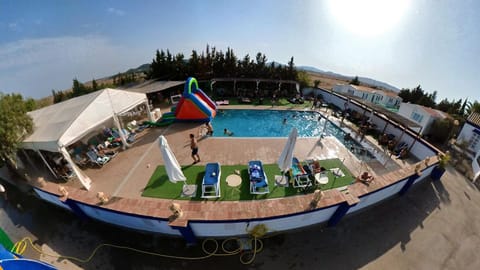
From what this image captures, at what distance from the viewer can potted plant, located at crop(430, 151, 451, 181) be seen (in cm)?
961

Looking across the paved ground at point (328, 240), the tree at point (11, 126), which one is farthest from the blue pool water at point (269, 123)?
the tree at point (11, 126)

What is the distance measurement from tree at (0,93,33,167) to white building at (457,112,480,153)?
2812 cm

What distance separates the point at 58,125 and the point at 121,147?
370 cm

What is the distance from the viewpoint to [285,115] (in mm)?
19641

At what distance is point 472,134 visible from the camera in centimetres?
1334

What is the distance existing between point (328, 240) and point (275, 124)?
11698 millimetres

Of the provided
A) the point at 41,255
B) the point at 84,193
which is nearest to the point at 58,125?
the point at 84,193

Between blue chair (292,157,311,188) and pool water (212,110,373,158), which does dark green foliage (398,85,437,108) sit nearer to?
pool water (212,110,373,158)

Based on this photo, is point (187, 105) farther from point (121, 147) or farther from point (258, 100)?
point (258, 100)

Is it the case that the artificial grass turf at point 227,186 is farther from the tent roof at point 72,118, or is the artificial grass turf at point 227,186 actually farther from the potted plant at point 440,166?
the potted plant at point 440,166

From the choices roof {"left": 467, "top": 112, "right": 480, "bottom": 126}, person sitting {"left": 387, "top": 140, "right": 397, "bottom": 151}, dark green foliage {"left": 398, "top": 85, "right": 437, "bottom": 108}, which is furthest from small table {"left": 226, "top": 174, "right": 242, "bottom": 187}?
dark green foliage {"left": 398, "top": 85, "right": 437, "bottom": 108}

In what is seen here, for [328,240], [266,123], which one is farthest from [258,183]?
[266,123]

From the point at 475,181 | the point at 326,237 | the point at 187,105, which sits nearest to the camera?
the point at 326,237

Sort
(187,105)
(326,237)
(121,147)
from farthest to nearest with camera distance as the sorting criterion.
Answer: (187,105) → (121,147) → (326,237)
